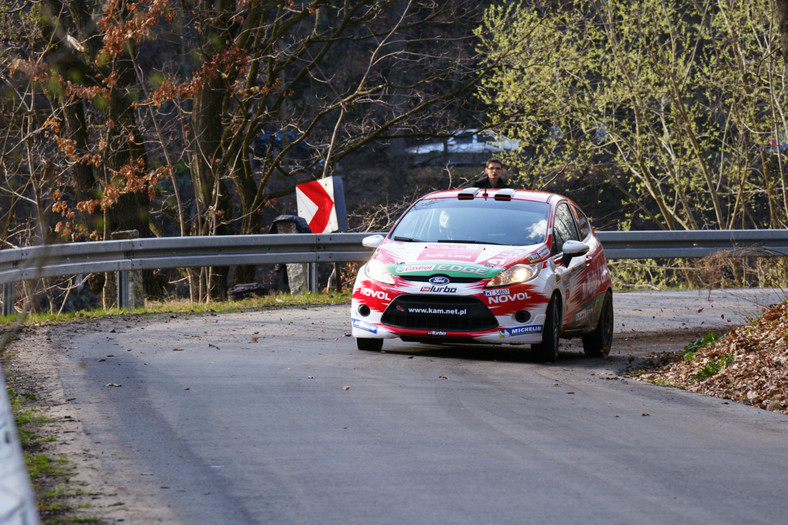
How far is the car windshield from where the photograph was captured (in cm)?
1163

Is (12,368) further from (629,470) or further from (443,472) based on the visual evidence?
(629,470)

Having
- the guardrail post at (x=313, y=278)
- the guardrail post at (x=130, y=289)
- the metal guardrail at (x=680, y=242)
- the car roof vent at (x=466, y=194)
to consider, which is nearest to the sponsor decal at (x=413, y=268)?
the car roof vent at (x=466, y=194)

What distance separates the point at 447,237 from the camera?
1174cm

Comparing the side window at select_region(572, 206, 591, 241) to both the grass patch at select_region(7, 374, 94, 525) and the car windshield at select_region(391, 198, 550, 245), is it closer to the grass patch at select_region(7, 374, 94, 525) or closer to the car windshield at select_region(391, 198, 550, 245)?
the car windshield at select_region(391, 198, 550, 245)

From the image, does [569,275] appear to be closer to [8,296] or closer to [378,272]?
[378,272]

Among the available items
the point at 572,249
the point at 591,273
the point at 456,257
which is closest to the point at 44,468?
the point at 456,257

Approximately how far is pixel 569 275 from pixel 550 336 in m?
0.93

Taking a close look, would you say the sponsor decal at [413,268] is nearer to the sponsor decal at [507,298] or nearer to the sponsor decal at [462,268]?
the sponsor decal at [462,268]

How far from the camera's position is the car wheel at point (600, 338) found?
40.3ft

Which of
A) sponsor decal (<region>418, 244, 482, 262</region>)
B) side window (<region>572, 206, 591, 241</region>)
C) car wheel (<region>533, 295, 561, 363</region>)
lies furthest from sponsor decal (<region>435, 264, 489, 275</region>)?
side window (<region>572, 206, 591, 241</region>)

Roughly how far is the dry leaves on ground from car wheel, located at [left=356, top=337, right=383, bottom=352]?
2523 mm

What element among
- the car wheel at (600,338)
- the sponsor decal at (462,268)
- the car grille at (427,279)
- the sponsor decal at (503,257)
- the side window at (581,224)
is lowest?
the car wheel at (600,338)

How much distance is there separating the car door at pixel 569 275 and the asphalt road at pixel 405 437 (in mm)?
478

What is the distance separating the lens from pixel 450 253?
11.1 meters
